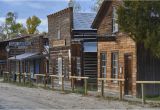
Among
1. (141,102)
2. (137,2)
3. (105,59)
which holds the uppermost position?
(137,2)

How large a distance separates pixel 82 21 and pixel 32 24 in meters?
74.1

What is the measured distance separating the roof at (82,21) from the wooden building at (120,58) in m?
6.60

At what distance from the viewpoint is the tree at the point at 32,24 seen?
11455 centimetres

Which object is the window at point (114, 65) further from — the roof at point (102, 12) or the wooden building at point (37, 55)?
the wooden building at point (37, 55)

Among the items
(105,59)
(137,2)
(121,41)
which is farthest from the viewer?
(105,59)

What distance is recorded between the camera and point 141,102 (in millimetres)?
23734

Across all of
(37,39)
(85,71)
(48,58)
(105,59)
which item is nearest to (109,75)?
(105,59)

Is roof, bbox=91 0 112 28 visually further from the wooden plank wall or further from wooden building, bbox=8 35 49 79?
wooden building, bbox=8 35 49 79

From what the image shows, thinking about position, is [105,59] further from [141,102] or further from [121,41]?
[141,102]

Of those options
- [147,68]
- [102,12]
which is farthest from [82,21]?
[147,68]

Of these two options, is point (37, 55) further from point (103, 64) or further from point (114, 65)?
point (114, 65)

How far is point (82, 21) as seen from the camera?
41.9 m

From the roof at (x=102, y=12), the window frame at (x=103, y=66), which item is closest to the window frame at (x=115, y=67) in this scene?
the window frame at (x=103, y=66)

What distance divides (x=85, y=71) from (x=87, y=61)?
79 cm
